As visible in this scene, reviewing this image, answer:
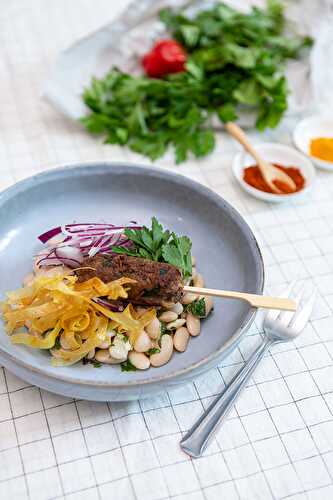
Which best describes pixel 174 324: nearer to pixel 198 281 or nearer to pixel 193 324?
pixel 193 324

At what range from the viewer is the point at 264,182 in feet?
8.00

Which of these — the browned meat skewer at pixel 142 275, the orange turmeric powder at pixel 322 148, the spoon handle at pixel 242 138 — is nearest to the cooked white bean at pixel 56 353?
the browned meat skewer at pixel 142 275

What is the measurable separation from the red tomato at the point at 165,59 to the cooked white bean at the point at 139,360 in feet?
5.48

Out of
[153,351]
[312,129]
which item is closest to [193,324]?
[153,351]

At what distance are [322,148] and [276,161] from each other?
24 cm

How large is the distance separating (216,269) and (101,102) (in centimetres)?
118

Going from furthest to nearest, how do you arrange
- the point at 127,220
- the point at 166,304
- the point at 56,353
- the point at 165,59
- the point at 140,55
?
the point at 140,55 < the point at 165,59 < the point at 127,220 < the point at 166,304 < the point at 56,353

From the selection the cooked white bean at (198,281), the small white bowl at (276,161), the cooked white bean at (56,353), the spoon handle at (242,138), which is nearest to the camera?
the cooked white bean at (56,353)

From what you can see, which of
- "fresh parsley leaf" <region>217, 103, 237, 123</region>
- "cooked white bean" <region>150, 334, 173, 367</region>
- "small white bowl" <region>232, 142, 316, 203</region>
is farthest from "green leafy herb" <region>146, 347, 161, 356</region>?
"fresh parsley leaf" <region>217, 103, 237, 123</region>

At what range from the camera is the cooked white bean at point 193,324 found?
173 centimetres

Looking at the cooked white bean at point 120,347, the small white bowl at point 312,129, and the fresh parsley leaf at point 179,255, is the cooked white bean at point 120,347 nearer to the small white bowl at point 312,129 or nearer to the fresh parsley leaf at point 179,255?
the fresh parsley leaf at point 179,255

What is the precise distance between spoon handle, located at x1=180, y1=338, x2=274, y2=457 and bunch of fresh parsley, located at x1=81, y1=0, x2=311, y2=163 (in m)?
1.17

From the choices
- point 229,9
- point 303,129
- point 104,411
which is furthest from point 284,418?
point 229,9

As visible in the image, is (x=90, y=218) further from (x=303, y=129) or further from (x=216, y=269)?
(x=303, y=129)
